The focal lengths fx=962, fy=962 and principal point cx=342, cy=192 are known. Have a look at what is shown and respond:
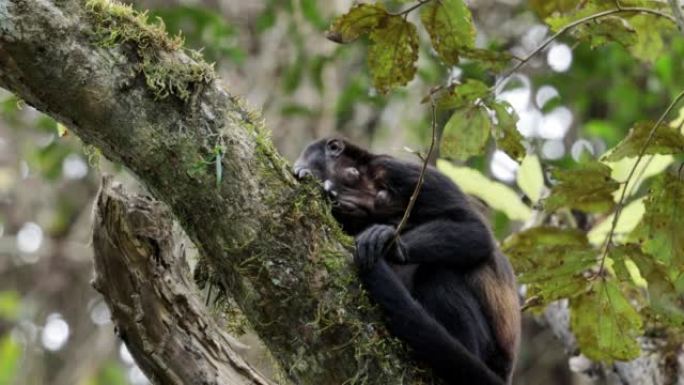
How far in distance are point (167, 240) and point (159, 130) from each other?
14.7 inches

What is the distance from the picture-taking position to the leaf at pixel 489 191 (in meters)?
5.11

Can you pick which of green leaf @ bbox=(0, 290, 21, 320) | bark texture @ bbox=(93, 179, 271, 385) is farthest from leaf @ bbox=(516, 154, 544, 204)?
green leaf @ bbox=(0, 290, 21, 320)

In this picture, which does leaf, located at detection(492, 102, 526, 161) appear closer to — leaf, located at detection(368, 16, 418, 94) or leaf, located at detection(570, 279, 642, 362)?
leaf, located at detection(368, 16, 418, 94)

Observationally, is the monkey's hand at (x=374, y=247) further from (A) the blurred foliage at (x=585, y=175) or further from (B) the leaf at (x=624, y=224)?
(B) the leaf at (x=624, y=224)

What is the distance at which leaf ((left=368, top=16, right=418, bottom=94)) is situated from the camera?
12.8 feet

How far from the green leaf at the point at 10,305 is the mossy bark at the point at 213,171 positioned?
5.36 metres

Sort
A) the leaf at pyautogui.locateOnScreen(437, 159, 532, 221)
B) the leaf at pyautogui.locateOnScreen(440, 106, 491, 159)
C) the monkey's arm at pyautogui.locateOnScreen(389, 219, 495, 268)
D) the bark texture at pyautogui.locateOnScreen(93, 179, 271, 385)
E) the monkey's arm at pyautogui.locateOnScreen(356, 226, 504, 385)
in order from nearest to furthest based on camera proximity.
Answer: the bark texture at pyautogui.locateOnScreen(93, 179, 271, 385) → the monkey's arm at pyautogui.locateOnScreen(356, 226, 504, 385) → the leaf at pyautogui.locateOnScreen(440, 106, 491, 159) → the monkey's arm at pyautogui.locateOnScreen(389, 219, 495, 268) → the leaf at pyautogui.locateOnScreen(437, 159, 532, 221)

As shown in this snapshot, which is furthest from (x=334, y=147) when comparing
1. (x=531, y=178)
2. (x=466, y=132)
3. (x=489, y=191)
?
(x=466, y=132)

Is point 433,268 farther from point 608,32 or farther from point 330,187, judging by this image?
point 608,32

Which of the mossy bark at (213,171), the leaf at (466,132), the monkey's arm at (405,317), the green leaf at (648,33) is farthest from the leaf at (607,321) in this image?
the green leaf at (648,33)

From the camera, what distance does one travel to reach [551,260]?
4.30 m

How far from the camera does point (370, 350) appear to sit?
3.32m

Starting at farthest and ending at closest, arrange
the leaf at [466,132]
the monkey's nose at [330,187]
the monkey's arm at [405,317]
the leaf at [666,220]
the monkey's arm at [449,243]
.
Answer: the monkey's nose at [330,187], the monkey's arm at [449,243], the leaf at [466,132], the leaf at [666,220], the monkey's arm at [405,317]

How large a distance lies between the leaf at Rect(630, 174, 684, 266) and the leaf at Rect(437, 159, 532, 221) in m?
1.46
